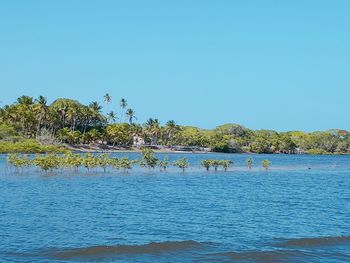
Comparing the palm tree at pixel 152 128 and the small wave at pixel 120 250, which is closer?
the small wave at pixel 120 250

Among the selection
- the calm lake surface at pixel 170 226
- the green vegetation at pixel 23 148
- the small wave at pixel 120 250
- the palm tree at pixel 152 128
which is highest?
the palm tree at pixel 152 128

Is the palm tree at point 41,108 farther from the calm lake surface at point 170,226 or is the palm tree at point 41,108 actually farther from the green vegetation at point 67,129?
the calm lake surface at point 170,226

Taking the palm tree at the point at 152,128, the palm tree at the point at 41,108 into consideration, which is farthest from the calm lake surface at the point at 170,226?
the palm tree at the point at 152,128

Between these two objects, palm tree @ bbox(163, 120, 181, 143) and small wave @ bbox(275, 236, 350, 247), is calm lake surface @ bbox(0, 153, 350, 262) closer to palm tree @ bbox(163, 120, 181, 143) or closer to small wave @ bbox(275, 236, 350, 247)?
small wave @ bbox(275, 236, 350, 247)

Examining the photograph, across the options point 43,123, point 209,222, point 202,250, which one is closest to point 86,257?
point 202,250

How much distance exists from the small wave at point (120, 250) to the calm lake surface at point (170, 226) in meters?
0.04

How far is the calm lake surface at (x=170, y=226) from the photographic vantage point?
2130 cm

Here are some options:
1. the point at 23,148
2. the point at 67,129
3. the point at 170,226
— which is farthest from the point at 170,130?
the point at 170,226

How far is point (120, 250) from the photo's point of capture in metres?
21.8

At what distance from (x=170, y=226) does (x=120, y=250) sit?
6347 millimetres

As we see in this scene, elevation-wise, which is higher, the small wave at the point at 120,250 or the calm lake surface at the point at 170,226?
the calm lake surface at the point at 170,226

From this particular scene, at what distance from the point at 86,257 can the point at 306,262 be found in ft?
28.0

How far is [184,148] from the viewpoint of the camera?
194 meters

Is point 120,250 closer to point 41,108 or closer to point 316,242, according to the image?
point 316,242
